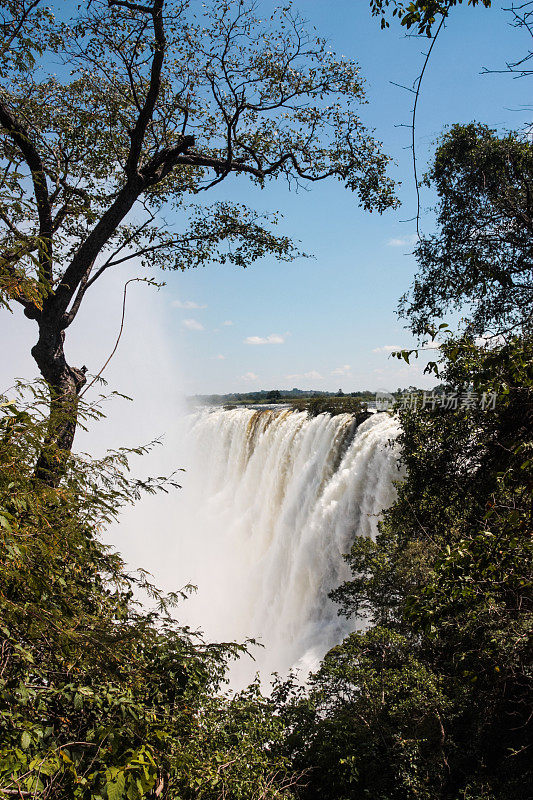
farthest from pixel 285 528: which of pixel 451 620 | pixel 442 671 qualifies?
pixel 451 620

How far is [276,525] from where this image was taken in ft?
46.6

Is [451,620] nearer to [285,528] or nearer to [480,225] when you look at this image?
[480,225]

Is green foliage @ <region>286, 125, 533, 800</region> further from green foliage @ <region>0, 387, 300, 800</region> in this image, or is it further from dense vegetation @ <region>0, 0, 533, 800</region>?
green foliage @ <region>0, 387, 300, 800</region>

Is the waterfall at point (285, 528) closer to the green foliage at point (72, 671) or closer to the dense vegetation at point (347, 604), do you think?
the dense vegetation at point (347, 604)

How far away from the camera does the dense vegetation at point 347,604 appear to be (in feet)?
5.14

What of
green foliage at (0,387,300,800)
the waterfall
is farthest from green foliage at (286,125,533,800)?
the waterfall

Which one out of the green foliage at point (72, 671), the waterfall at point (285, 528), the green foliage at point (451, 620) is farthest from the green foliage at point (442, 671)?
the waterfall at point (285, 528)

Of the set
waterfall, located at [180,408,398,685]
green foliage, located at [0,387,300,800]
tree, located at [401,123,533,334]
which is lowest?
waterfall, located at [180,408,398,685]

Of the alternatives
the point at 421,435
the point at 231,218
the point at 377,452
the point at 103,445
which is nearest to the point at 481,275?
the point at 421,435

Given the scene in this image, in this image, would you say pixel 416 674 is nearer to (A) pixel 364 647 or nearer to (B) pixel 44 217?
(A) pixel 364 647

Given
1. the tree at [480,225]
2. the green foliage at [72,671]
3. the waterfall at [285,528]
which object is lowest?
Answer: the waterfall at [285,528]

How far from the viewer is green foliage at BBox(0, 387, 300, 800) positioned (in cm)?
140

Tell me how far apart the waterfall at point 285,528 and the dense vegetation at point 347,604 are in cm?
421

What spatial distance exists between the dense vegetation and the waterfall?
4.21 meters
